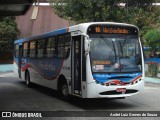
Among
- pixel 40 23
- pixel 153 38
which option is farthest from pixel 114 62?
pixel 40 23

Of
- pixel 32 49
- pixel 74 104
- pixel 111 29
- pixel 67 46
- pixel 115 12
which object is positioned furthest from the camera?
pixel 115 12

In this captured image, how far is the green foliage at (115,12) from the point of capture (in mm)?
30172

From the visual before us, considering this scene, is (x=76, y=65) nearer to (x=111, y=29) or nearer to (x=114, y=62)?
(x=114, y=62)

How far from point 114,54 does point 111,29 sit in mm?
900

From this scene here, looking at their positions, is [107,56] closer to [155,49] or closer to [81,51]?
[81,51]

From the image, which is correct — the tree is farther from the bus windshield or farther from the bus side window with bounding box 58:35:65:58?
the bus windshield

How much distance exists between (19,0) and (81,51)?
19.4 ft

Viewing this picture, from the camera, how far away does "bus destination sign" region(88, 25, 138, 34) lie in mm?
12616

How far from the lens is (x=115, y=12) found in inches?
1198

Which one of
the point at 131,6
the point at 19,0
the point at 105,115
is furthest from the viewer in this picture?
the point at 131,6

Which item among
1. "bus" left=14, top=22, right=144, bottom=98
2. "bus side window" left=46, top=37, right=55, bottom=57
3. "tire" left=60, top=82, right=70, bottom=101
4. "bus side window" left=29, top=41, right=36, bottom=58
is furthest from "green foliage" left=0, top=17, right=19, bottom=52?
"bus" left=14, top=22, right=144, bottom=98

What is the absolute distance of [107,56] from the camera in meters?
12.4

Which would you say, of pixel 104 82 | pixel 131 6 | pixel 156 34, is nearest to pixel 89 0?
pixel 131 6

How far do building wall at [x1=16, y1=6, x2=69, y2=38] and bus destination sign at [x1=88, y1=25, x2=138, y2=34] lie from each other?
37.3 m
